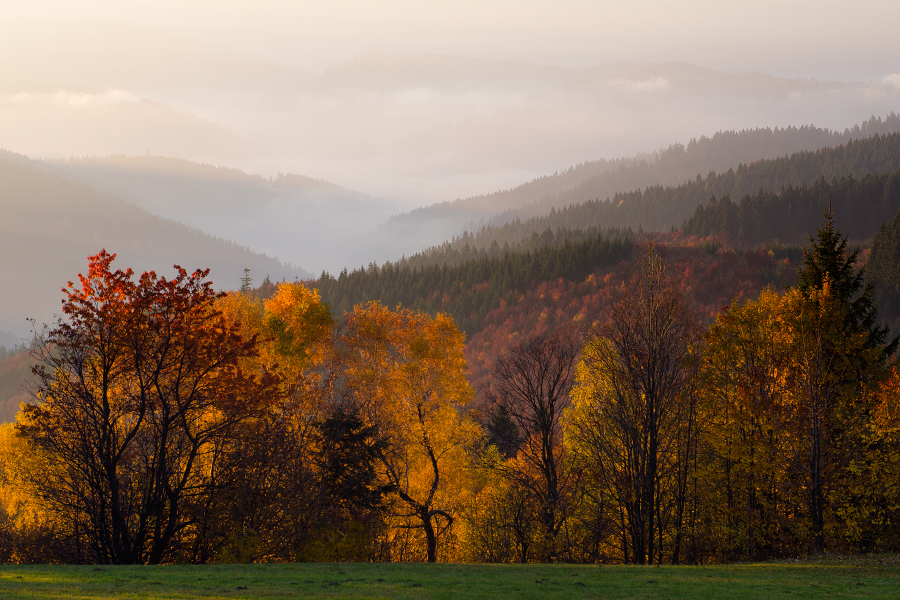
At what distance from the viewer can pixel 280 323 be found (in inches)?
1682

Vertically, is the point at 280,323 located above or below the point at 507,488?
above

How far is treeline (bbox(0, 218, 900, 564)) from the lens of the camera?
29.4 metres

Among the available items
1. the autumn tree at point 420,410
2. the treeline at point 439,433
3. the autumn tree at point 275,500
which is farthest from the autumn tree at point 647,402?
the autumn tree at point 275,500

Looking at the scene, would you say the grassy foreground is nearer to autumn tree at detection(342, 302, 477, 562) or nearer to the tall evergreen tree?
the tall evergreen tree

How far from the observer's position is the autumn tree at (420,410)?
141 ft

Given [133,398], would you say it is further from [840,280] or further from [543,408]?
[840,280]

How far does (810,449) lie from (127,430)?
33.1 metres

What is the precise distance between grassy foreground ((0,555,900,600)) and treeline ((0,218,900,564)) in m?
6.74

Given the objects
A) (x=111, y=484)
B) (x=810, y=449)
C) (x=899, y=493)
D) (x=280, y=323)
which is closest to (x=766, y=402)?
(x=810, y=449)

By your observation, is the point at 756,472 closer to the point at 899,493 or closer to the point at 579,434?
the point at 899,493

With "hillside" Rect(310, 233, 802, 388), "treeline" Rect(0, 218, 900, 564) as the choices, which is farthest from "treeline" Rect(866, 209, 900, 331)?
"treeline" Rect(0, 218, 900, 564)

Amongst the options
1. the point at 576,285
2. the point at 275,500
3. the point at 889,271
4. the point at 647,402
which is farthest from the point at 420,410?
the point at 576,285

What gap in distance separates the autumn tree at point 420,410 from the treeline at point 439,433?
0.14 meters

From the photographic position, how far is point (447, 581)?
71.1 ft
